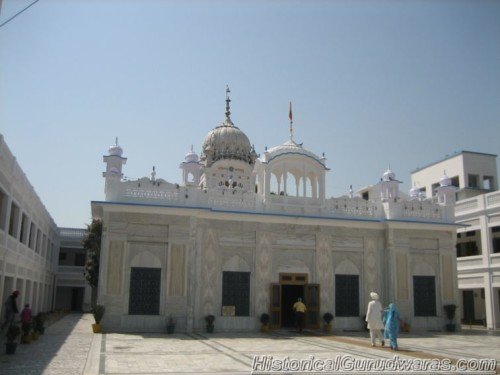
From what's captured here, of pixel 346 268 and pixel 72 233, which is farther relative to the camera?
pixel 72 233

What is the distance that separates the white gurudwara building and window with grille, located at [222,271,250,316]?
0.14 ft

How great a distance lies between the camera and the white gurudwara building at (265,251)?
19.4 meters

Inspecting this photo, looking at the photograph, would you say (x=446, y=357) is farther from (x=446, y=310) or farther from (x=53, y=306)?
(x=53, y=306)

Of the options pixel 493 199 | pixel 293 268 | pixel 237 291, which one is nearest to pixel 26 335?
pixel 237 291

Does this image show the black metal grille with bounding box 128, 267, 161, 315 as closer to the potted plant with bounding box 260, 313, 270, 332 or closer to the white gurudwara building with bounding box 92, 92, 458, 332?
the white gurudwara building with bounding box 92, 92, 458, 332

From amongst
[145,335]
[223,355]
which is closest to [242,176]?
[145,335]

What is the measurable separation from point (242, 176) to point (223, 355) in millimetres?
17682

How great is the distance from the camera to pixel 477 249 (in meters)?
29.0

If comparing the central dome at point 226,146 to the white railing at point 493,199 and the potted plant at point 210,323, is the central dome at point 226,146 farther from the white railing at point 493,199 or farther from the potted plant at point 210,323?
the white railing at point 493,199

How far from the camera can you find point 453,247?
2328cm

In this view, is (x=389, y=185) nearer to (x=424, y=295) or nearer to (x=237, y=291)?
(x=424, y=295)

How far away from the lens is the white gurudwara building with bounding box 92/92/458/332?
19375mm

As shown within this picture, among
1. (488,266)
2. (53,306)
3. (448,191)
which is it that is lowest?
(53,306)

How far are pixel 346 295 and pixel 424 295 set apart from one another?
3.61m
